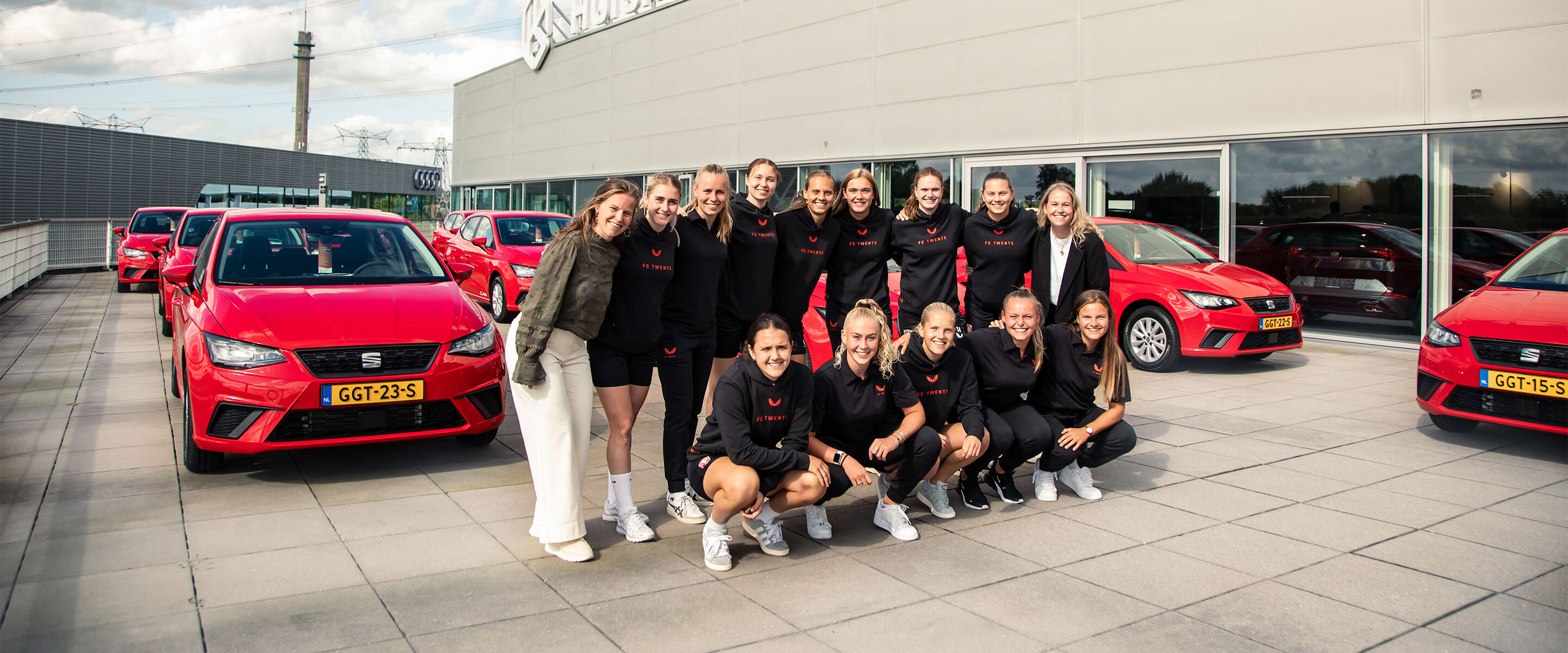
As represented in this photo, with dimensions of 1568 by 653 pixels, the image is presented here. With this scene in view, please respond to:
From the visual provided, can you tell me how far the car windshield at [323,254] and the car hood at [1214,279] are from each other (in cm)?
660

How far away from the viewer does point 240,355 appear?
5.16 m

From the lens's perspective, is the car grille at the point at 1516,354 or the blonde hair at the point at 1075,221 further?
the car grille at the point at 1516,354

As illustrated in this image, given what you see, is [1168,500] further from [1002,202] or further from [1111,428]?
[1002,202]

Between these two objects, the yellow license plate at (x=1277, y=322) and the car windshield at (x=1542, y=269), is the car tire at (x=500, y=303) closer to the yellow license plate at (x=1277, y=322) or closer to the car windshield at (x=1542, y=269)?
the yellow license plate at (x=1277, y=322)

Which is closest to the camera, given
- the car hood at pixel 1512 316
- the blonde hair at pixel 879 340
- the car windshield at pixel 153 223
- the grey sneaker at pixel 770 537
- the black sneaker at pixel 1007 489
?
the grey sneaker at pixel 770 537

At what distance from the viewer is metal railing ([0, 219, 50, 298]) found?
51.7 ft

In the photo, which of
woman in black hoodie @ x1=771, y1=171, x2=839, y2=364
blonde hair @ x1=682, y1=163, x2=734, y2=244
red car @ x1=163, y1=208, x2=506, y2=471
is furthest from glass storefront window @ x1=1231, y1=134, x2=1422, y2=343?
red car @ x1=163, y1=208, x2=506, y2=471

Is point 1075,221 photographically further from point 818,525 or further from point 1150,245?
point 1150,245

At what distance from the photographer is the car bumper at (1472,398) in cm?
570

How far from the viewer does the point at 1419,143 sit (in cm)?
1056

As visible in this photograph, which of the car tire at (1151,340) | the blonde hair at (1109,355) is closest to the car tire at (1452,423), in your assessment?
the car tire at (1151,340)

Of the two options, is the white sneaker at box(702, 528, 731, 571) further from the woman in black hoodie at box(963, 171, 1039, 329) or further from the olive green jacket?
the woman in black hoodie at box(963, 171, 1039, 329)

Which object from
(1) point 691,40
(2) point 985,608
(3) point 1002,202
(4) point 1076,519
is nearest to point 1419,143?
(3) point 1002,202

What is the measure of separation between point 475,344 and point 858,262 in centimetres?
229
